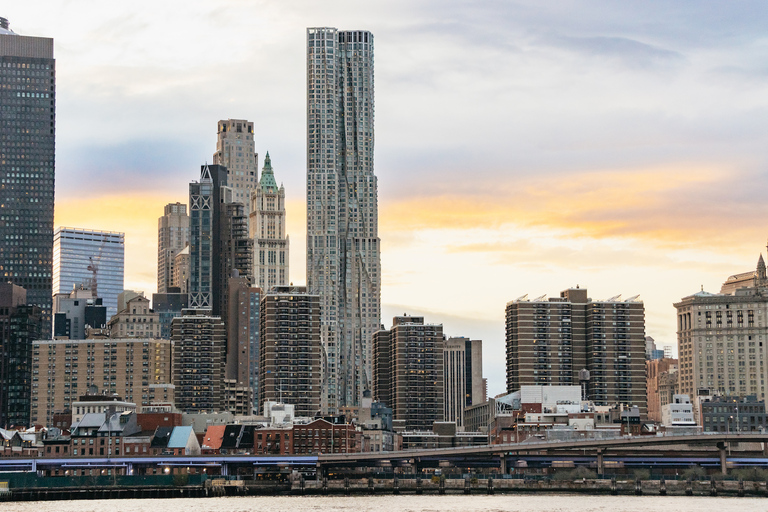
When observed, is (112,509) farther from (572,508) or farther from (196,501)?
(572,508)

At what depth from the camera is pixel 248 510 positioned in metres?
173

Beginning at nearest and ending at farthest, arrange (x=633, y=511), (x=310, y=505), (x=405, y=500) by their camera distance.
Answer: (x=633, y=511) < (x=310, y=505) < (x=405, y=500)

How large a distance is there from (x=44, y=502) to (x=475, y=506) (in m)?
62.8

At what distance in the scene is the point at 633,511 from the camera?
170000mm

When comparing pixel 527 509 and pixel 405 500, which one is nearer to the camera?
pixel 527 509

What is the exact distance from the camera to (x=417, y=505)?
183750 mm

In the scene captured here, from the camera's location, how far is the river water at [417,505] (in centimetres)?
17350

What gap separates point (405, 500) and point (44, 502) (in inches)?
2045

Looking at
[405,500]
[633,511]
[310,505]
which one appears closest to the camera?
[633,511]

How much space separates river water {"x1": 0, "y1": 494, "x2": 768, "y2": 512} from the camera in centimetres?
17350

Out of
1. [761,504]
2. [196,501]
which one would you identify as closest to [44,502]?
[196,501]

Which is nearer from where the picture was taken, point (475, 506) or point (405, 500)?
point (475, 506)

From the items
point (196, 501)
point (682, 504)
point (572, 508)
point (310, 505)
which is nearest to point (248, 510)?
point (310, 505)

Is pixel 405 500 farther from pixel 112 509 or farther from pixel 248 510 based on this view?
pixel 112 509
